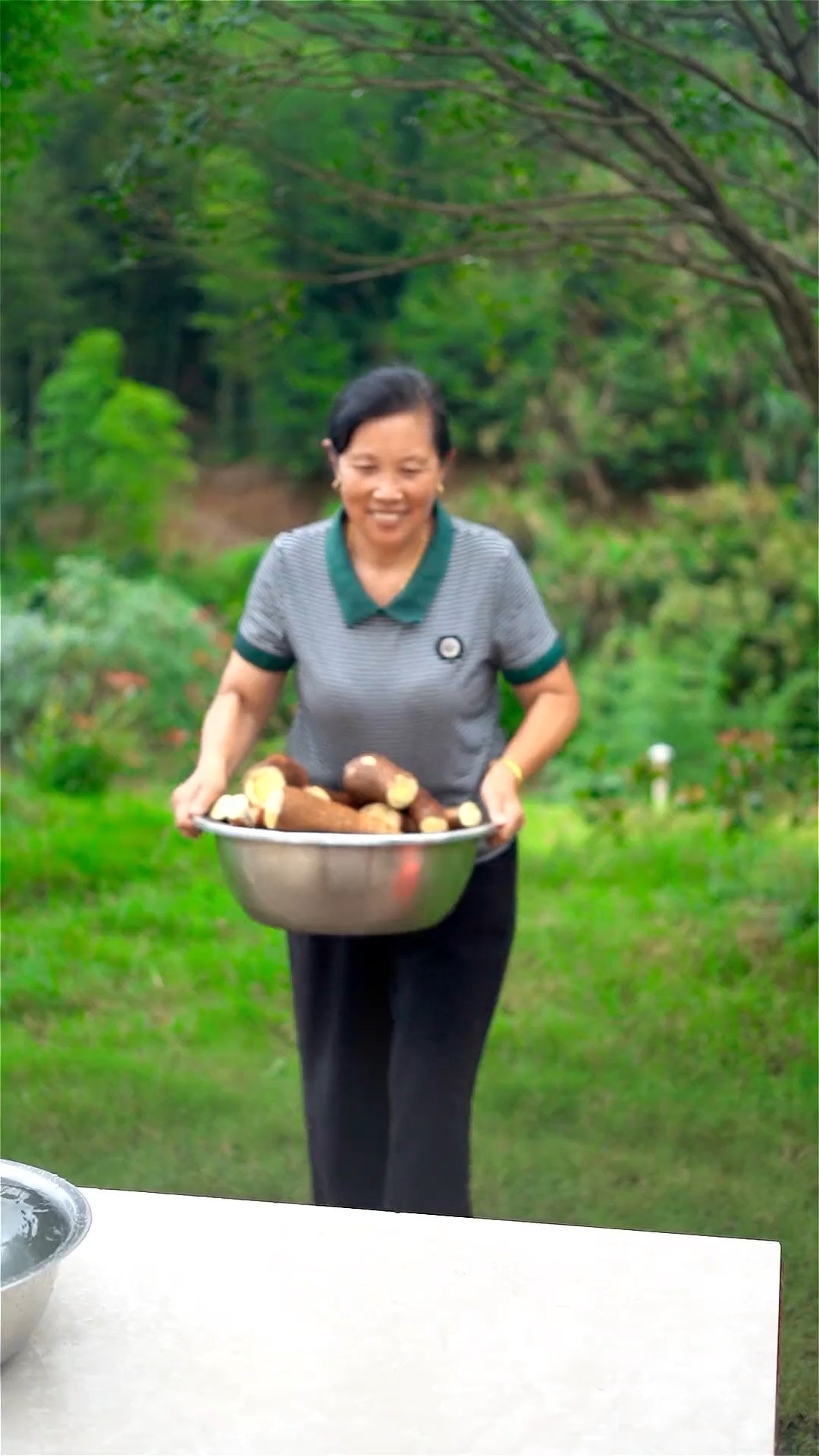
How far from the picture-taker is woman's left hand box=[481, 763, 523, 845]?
2115 mm

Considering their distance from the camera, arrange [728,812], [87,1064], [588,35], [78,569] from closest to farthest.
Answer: [588,35], [87,1064], [728,812], [78,569]

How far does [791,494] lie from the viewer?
8.42 meters

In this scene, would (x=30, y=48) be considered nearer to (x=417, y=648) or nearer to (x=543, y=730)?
(x=417, y=648)

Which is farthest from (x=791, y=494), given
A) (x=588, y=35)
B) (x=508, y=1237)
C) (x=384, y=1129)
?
(x=508, y=1237)

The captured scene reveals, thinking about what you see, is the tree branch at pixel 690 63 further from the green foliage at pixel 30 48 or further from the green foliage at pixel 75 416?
the green foliage at pixel 75 416

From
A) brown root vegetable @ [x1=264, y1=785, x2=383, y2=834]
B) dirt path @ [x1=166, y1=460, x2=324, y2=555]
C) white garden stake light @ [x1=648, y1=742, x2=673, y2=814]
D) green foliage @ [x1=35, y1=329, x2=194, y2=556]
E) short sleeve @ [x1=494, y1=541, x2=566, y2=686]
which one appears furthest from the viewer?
dirt path @ [x1=166, y1=460, x2=324, y2=555]

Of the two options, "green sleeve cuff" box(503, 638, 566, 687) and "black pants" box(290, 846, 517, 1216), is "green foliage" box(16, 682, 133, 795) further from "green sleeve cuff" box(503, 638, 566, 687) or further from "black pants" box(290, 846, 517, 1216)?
"green sleeve cuff" box(503, 638, 566, 687)

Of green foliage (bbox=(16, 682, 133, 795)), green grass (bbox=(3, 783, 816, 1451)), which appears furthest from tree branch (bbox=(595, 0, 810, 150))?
green foliage (bbox=(16, 682, 133, 795))

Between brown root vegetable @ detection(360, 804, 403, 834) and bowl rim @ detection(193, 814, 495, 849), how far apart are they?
10 centimetres

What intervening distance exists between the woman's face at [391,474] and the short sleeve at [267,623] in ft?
0.55

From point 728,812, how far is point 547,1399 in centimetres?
426

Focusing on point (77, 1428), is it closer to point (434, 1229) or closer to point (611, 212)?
point (434, 1229)

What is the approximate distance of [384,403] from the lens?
2.19 metres

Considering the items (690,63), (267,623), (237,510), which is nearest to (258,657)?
(267,623)
